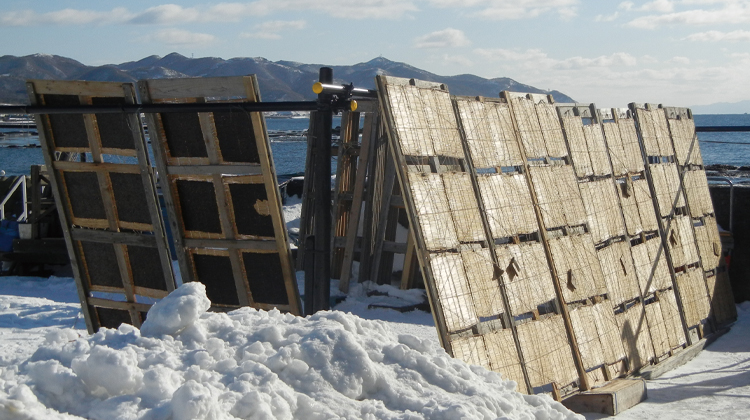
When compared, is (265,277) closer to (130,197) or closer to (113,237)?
(130,197)

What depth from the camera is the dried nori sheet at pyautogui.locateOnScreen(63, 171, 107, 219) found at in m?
8.16

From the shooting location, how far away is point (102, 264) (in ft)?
27.8

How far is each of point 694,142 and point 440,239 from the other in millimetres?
8364

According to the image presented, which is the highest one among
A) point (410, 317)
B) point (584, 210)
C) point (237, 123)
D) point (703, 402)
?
point (237, 123)

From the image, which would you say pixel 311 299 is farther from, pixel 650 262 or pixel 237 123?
pixel 650 262

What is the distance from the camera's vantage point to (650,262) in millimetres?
10273

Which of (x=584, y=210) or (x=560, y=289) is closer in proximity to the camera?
(x=560, y=289)

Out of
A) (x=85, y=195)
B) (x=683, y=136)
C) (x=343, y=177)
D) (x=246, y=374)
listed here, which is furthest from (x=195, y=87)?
(x=683, y=136)

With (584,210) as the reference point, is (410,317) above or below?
below

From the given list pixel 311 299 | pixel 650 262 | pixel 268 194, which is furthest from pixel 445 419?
pixel 650 262

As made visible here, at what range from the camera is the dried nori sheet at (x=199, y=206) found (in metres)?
7.77

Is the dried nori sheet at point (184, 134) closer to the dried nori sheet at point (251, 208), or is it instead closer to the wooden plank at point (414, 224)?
the dried nori sheet at point (251, 208)

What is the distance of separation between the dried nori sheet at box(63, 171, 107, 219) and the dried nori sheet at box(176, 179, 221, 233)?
1006 mm

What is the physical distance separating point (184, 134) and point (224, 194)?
751 millimetres
